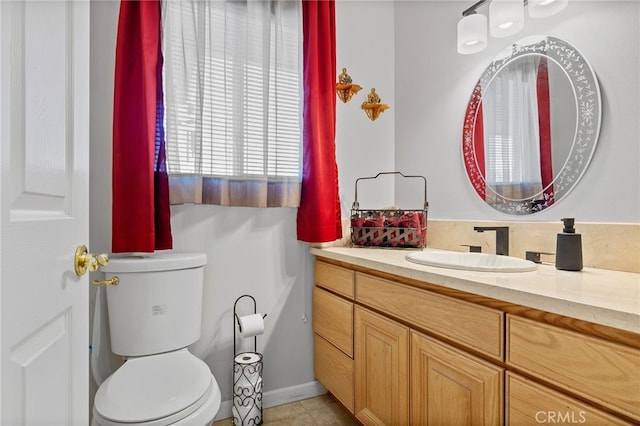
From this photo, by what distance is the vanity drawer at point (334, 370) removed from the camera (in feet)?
5.57

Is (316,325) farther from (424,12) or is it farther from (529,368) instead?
(424,12)

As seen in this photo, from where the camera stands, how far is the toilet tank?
149 centimetres

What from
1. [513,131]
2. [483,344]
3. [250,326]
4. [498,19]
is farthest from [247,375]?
[498,19]

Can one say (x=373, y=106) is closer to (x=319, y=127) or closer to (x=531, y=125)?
(x=319, y=127)

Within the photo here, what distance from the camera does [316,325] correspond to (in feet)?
6.63

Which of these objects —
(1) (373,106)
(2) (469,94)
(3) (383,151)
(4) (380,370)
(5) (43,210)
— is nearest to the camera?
(5) (43,210)

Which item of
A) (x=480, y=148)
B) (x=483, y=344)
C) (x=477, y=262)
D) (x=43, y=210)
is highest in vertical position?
(x=480, y=148)

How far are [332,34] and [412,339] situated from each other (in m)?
1.63

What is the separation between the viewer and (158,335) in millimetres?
1515

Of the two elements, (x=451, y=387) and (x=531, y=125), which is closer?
(x=451, y=387)

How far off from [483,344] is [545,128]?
99 centimetres

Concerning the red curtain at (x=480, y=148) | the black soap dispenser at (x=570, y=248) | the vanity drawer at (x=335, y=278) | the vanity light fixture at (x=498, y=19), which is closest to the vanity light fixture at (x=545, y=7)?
the vanity light fixture at (x=498, y=19)

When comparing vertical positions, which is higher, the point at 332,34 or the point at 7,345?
the point at 332,34

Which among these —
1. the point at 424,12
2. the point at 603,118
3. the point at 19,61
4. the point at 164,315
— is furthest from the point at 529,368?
the point at 424,12
